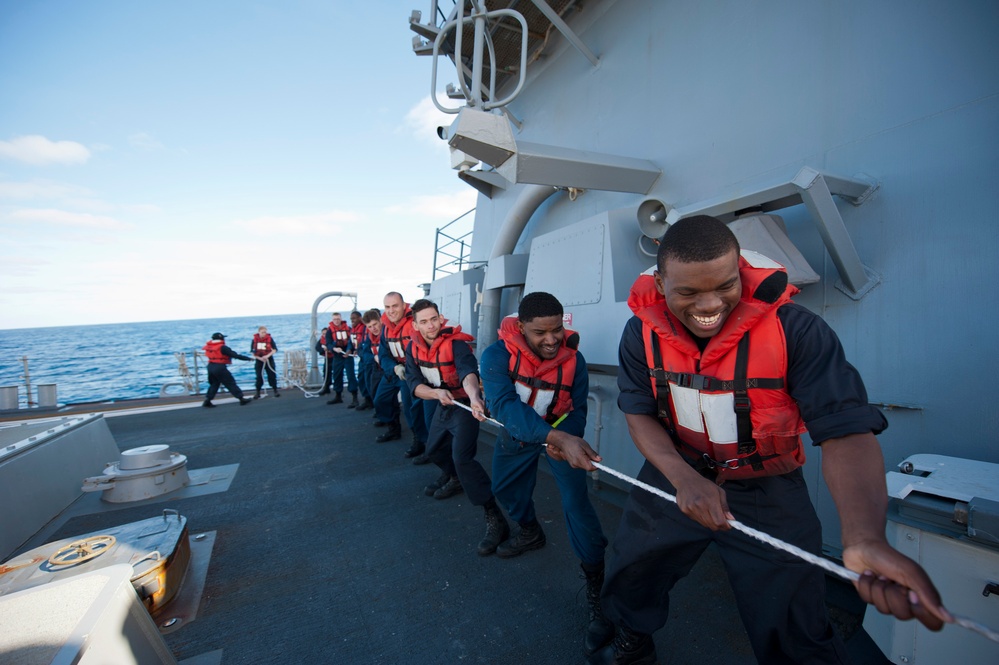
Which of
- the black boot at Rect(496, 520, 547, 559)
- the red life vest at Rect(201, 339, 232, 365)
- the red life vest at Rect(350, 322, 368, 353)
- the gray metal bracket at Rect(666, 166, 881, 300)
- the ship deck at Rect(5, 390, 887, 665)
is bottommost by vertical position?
the ship deck at Rect(5, 390, 887, 665)

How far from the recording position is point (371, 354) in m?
7.17

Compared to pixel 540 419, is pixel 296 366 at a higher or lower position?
lower

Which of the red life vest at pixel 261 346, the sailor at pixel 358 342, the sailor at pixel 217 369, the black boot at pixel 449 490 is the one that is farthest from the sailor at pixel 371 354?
the red life vest at pixel 261 346

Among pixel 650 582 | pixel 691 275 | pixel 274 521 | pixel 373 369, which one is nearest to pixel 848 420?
pixel 691 275

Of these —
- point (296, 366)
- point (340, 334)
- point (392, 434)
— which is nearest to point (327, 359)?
point (340, 334)

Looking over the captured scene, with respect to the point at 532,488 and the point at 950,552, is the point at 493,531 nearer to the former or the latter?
the point at 532,488

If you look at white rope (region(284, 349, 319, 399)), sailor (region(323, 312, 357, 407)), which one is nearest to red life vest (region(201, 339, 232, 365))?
sailor (region(323, 312, 357, 407))

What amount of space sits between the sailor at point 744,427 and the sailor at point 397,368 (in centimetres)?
337

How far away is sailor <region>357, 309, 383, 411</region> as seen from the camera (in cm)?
638

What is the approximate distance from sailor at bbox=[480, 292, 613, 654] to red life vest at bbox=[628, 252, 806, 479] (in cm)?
59

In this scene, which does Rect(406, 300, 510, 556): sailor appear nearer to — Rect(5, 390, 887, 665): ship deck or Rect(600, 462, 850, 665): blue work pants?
Rect(5, 390, 887, 665): ship deck

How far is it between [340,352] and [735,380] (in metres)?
8.20

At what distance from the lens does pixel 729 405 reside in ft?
4.84

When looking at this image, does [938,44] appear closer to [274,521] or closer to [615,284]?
[615,284]
